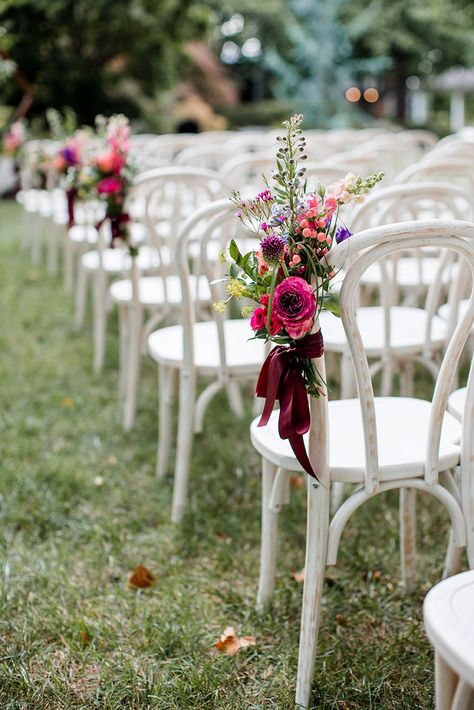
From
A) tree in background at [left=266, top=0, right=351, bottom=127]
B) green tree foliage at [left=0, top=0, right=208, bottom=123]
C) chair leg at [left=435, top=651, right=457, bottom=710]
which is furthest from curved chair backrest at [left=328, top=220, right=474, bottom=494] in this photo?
tree in background at [left=266, top=0, right=351, bottom=127]

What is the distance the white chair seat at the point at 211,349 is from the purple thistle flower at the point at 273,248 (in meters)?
1.11

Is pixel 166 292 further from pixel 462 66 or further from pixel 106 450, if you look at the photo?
pixel 462 66

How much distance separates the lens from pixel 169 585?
2.51 meters

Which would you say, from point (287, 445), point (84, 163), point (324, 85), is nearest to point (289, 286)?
point (287, 445)

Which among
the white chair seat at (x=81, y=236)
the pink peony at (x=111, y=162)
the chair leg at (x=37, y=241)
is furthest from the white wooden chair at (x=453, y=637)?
the chair leg at (x=37, y=241)

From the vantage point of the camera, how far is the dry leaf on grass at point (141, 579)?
252cm

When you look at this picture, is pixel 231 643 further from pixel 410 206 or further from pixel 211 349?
pixel 410 206

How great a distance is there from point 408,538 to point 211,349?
981mm

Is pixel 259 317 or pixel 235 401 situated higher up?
pixel 259 317

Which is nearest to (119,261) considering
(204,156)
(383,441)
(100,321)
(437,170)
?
(100,321)

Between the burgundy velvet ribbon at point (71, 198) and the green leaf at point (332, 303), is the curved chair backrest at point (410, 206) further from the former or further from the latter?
the burgundy velvet ribbon at point (71, 198)

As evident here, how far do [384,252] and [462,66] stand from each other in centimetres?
2292

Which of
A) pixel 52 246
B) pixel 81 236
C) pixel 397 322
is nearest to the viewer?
pixel 397 322

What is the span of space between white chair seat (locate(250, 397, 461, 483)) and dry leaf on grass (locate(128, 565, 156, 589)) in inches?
26.9
